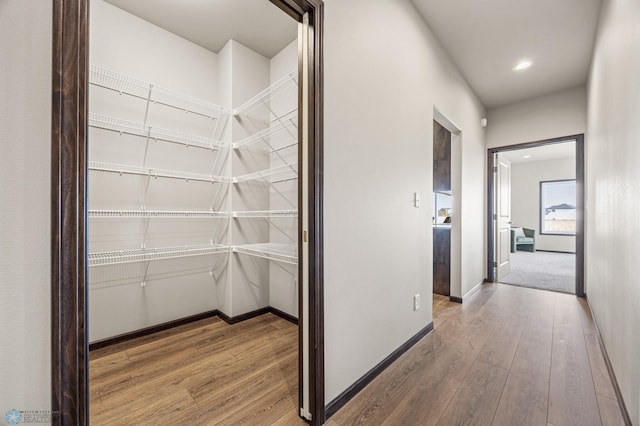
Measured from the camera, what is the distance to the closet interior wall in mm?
2094

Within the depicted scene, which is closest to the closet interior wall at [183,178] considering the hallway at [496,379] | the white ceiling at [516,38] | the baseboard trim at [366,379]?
the baseboard trim at [366,379]

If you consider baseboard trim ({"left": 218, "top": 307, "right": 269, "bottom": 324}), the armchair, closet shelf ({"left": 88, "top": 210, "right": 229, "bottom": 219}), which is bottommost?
baseboard trim ({"left": 218, "top": 307, "right": 269, "bottom": 324})

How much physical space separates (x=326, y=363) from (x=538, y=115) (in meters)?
4.43

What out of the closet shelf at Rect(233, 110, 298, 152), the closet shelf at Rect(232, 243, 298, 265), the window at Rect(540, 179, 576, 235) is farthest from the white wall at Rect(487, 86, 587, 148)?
the window at Rect(540, 179, 576, 235)

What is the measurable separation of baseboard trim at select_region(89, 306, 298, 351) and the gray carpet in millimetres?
3575

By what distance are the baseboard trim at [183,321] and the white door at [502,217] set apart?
3493 mm

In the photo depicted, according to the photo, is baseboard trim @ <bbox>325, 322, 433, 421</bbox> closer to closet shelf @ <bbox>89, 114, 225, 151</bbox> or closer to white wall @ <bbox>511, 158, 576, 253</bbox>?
closet shelf @ <bbox>89, 114, 225, 151</bbox>

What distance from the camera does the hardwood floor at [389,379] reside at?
55.6 inches

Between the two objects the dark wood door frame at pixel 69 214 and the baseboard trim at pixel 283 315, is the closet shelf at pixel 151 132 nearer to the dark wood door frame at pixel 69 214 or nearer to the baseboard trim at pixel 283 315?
the dark wood door frame at pixel 69 214
